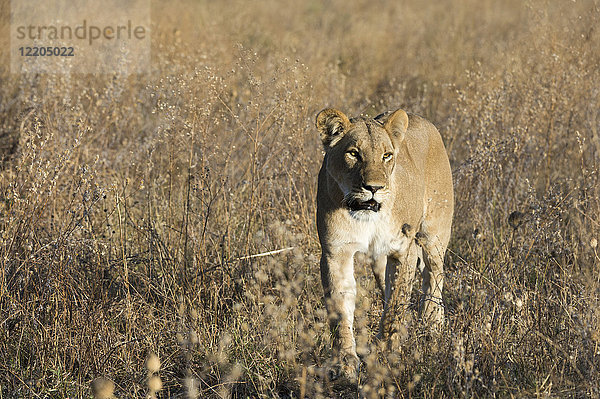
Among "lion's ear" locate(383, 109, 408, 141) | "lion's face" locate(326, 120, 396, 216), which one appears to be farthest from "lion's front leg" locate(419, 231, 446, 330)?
"lion's face" locate(326, 120, 396, 216)

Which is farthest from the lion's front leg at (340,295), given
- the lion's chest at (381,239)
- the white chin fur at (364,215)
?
the white chin fur at (364,215)

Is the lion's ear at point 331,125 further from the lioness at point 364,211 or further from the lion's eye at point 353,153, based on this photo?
the lion's eye at point 353,153

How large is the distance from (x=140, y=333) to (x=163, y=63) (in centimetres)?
477

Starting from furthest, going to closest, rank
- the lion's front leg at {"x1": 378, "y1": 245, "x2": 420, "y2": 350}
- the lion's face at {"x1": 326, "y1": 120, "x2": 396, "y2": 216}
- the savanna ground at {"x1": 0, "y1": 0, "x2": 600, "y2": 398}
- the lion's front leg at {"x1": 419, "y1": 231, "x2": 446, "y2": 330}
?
1. the lion's front leg at {"x1": 419, "y1": 231, "x2": 446, "y2": 330}
2. the lion's front leg at {"x1": 378, "y1": 245, "x2": 420, "y2": 350}
3. the lion's face at {"x1": 326, "y1": 120, "x2": 396, "y2": 216}
4. the savanna ground at {"x1": 0, "y1": 0, "x2": 600, "y2": 398}

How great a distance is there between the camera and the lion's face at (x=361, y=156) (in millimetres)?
3980

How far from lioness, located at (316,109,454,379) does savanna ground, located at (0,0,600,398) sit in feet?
0.68

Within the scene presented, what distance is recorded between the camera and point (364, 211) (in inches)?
164

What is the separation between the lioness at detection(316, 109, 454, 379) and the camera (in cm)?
411

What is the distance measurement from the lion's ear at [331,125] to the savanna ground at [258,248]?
25.2 inches

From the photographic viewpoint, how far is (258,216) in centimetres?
598

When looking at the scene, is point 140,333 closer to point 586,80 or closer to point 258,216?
point 258,216

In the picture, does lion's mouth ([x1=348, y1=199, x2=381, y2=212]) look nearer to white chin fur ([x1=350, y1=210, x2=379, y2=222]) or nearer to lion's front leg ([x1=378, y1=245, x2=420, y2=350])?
white chin fur ([x1=350, y1=210, x2=379, y2=222])

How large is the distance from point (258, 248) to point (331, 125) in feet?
4.48

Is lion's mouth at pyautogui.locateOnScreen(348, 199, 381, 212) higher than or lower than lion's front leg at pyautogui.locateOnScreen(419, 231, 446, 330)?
higher
